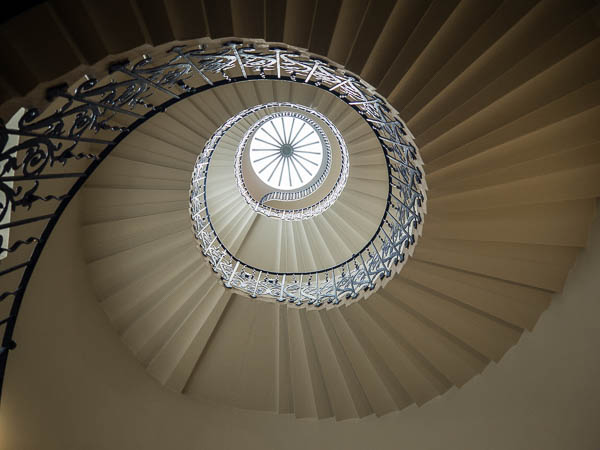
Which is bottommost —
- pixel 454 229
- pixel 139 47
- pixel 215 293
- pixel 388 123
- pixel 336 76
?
pixel 215 293

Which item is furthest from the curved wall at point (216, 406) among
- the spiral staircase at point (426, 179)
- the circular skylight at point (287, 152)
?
the circular skylight at point (287, 152)

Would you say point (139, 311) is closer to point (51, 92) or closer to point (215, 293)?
point (215, 293)

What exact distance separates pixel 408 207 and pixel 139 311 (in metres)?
4.47

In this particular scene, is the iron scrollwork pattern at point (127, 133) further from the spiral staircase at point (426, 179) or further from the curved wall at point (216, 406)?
the curved wall at point (216, 406)

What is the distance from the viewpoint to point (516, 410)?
482 centimetres

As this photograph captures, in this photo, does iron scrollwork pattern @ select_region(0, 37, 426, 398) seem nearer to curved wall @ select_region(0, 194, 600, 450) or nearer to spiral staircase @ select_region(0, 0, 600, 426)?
A: spiral staircase @ select_region(0, 0, 600, 426)

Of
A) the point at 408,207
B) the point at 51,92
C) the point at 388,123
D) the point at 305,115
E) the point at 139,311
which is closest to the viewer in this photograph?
the point at 51,92

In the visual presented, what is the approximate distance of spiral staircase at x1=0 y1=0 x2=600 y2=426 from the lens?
9.29 ft

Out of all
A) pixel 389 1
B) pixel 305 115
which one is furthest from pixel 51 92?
pixel 305 115

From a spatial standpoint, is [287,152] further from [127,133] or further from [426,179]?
[127,133]

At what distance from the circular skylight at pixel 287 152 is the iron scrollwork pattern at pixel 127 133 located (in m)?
7.32

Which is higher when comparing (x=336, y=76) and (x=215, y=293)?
(x=336, y=76)

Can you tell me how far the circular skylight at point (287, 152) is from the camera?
12.8 m

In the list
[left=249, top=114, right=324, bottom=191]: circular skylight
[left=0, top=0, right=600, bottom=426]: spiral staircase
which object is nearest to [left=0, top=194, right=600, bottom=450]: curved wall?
[left=0, top=0, right=600, bottom=426]: spiral staircase
